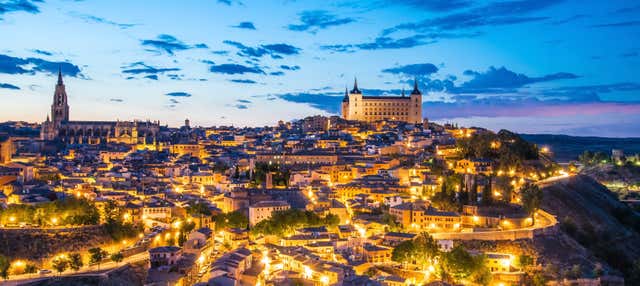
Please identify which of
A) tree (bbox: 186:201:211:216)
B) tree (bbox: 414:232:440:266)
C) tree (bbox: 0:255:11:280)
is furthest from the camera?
tree (bbox: 186:201:211:216)

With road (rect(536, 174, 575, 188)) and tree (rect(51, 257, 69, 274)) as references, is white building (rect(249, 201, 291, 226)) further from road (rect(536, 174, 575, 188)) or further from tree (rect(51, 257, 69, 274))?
road (rect(536, 174, 575, 188))

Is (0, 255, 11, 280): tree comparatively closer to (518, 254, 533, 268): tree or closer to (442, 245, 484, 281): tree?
(442, 245, 484, 281): tree

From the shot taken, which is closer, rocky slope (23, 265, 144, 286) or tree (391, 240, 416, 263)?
rocky slope (23, 265, 144, 286)

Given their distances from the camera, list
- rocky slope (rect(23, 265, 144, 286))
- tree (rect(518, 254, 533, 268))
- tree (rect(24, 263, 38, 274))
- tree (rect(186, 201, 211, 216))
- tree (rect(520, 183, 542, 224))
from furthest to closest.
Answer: tree (rect(186, 201, 211, 216)), tree (rect(520, 183, 542, 224)), tree (rect(518, 254, 533, 268)), tree (rect(24, 263, 38, 274)), rocky slope (rect(23, 265, 144, 286))

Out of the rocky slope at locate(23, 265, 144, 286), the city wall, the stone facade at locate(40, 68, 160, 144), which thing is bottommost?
the rocky slope at locate(23, 265, 144, 286)

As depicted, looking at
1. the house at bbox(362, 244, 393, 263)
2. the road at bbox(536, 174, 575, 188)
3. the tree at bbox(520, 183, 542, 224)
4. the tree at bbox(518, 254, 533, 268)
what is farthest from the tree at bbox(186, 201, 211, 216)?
the road at bbox(536, 174, 575, 188)

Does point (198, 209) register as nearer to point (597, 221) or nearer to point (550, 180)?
point (550, 180)

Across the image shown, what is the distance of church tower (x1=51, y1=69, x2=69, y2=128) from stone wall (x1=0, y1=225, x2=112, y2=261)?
46.4m

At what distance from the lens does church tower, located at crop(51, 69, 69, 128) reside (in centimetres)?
7341

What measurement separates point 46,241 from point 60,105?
49096 millimetres

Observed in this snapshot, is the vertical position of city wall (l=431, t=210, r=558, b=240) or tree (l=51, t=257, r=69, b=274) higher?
city wall (l=431, t=210, r=558, b=240)

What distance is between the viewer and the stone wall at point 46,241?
28312mm

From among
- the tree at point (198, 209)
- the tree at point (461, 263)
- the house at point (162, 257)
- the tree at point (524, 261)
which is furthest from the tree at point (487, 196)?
the house at point (162, 257)

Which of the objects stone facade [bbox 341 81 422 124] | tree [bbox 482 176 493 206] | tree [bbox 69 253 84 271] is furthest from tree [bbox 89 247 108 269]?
stone facade [bbox 341 81 422 124]
